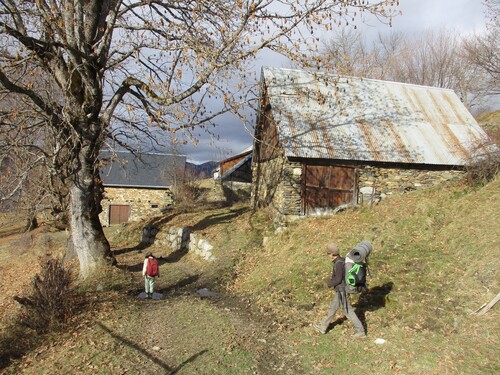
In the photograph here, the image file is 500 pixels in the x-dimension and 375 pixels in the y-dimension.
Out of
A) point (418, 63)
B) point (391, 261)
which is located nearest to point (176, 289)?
point (391, 261)

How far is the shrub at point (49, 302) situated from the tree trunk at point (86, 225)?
9.16 feet

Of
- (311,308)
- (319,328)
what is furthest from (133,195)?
(319,328)

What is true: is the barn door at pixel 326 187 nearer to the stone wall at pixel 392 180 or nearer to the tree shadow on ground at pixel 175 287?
the stone wall at pixel 392 180

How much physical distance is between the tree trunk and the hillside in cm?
87

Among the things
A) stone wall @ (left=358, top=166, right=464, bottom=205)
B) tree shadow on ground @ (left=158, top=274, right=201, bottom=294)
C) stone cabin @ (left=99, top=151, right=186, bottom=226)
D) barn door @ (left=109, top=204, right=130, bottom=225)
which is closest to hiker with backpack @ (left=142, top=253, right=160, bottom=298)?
tree shadow on ground @ (left=158, top=274, right=201, bottom=294)

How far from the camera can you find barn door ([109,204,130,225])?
30047mm

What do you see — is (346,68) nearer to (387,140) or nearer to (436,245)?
(387,140)

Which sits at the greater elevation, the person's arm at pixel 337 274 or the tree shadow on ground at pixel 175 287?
the person's arm at pixel 337 274

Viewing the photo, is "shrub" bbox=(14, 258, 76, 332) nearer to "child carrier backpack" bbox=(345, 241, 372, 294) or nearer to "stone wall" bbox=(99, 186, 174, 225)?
"child carrier backpack" bbox=(345, 241, 372, 294)

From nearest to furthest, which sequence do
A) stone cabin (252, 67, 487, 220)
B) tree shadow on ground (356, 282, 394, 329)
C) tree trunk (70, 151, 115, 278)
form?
tree shadow on ground (356, 282, 394, 329)
tree trunk (70, 151, 115, 278)
stone cabin (252, 67, 487, 220)

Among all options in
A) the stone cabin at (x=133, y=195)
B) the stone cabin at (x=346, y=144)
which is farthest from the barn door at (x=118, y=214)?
the stone cabin at (x=346, y=144)

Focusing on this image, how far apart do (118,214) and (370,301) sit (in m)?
26.6

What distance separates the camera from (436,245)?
909 cm

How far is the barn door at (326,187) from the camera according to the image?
44.9 feet
